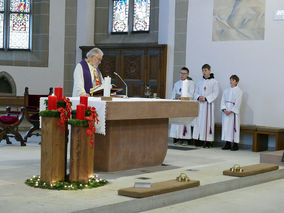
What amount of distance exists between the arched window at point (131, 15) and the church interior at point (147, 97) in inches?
1.0

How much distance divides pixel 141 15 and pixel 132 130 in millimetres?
6653

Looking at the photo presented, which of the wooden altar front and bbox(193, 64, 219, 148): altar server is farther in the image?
bbox(193, 64, 219, 148): altar server

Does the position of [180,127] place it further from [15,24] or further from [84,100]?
[15,24]

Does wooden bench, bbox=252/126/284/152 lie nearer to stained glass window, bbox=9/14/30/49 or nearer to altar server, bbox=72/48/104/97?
altar server, bbox=72/48/104/97

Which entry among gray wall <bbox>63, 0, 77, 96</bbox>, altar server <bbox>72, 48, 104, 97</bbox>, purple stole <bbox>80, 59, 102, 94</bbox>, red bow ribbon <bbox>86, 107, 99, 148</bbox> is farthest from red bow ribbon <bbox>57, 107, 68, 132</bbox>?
gray wall <bbox>63, 0, 77, 96</bbox>

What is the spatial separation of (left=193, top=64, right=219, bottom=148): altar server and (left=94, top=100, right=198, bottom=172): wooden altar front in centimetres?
308

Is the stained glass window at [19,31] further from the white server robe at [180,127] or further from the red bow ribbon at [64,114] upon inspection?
the red bow ribbon at [64,114]

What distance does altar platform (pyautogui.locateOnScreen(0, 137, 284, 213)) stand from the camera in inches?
197

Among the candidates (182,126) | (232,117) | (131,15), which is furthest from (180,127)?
(131,15)

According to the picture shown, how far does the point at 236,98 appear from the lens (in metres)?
10.4

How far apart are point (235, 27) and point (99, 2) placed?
425 centimetres

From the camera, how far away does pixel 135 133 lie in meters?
7.13

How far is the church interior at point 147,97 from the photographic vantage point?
5785 mm

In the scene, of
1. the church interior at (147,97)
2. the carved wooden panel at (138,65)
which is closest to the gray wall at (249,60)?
the church interior at (147,97)
